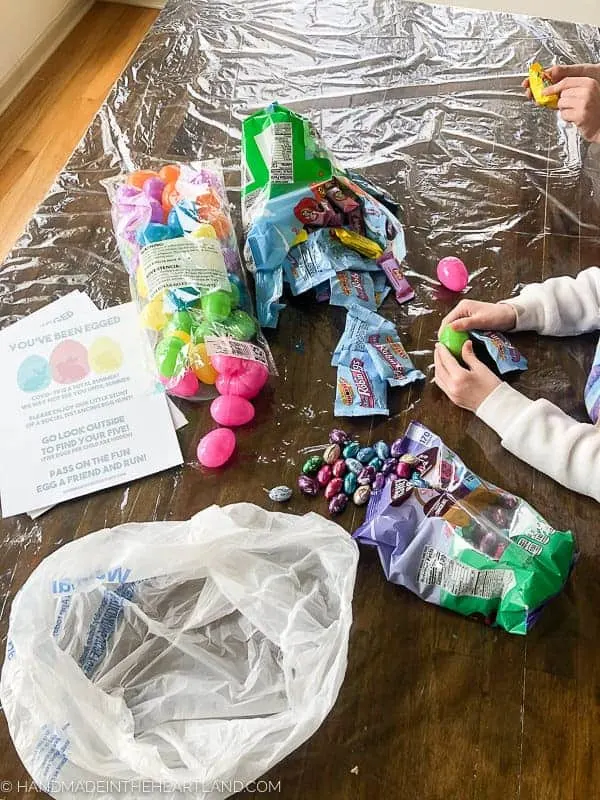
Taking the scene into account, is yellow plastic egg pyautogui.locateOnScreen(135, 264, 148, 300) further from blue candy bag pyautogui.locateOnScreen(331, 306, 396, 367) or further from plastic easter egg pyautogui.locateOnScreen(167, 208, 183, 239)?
blue candy bag pyautogui.locateOnScreen(331, 306, 396, 367)

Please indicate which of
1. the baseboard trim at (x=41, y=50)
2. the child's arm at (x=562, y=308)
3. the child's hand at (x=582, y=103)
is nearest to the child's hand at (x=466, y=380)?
the child's arm at (x=562, y=308)

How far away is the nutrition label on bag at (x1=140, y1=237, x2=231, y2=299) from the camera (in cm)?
100

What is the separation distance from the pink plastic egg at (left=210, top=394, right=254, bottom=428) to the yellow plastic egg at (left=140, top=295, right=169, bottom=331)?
14cm

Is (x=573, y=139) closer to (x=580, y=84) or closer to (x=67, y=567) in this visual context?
(x=580, y=84)

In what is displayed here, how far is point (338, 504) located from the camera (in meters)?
0.89

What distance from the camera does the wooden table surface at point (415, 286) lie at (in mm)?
739

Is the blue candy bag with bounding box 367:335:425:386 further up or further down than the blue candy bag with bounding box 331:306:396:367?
further down

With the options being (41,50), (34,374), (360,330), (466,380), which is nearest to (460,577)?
(466,380)

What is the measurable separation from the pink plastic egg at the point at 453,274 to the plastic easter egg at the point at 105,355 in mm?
479

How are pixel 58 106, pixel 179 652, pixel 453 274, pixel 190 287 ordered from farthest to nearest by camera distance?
pixel 58 106
pixel 453 274
pixel 190 287
pixel 179 652

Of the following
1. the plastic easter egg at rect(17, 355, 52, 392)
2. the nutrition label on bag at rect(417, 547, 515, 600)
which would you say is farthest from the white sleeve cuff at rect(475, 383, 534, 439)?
the plastic easter egg at rect(17, 355, 52, 392)

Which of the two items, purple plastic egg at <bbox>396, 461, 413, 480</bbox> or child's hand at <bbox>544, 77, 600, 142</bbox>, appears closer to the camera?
purple plastic egg at <bbox>396, 461, 413, 480</bbox>

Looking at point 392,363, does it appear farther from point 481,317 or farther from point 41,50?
point 41,50

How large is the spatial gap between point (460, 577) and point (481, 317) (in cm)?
39
